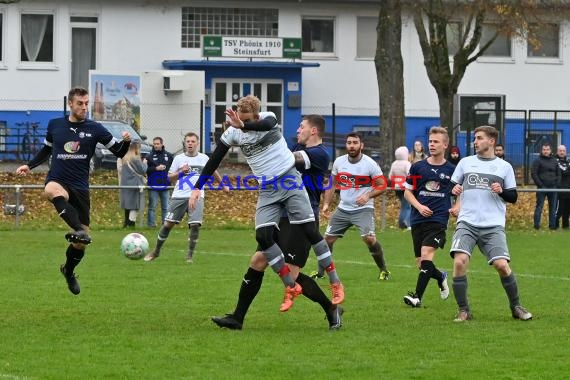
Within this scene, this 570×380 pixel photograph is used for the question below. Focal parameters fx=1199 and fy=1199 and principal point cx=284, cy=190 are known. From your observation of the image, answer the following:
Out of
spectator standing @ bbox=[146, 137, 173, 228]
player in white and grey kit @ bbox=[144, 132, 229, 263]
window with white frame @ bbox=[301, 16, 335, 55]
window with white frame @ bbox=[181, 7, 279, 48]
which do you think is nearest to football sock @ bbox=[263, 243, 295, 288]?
player in white and grey kit @ bbox=[144, 132, 229, 263]

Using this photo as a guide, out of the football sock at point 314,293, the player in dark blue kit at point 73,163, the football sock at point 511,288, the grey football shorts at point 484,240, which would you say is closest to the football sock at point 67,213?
the player in dark blue kit at point 73,163

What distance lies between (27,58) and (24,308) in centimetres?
2898

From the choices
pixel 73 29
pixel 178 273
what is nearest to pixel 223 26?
→ pixel 73 29

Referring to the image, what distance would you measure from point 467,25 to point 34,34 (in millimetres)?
14940

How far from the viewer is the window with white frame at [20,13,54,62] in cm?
4016

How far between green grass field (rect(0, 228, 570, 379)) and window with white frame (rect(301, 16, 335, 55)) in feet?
82.4

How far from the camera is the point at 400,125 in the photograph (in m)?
32.7

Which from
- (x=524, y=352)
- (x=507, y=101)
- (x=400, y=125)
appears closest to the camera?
(x=524, y=352)

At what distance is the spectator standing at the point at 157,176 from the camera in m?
24.6

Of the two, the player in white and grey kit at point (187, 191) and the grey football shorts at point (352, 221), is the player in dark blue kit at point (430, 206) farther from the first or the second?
the player in white and grey kit at point (187, 191)

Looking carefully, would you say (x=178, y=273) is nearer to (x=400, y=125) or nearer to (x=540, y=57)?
(x=400, y=125)

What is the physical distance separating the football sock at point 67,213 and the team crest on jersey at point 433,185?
12.5 ft

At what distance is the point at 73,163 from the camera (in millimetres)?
12289

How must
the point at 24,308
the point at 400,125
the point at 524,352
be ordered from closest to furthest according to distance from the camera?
the point at 524,352, the point at 24,308, the point at 400,125
